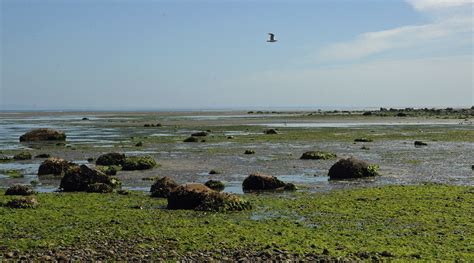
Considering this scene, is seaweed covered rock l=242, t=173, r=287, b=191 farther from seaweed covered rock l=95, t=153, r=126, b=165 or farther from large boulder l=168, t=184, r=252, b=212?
seaweed covered rock l=95, t=153, r=126, b=165

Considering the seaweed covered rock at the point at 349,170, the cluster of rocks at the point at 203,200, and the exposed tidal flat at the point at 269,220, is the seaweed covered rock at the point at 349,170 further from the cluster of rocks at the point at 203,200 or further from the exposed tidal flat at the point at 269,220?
the cluster of rocks at the point at 203,200

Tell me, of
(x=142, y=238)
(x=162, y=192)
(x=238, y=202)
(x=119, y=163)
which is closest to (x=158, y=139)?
(x=119, y=163)

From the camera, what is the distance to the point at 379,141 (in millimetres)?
46812

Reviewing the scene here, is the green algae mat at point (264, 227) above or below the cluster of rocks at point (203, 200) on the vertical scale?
below

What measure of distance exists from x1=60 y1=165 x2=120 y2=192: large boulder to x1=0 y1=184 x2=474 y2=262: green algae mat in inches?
71.7

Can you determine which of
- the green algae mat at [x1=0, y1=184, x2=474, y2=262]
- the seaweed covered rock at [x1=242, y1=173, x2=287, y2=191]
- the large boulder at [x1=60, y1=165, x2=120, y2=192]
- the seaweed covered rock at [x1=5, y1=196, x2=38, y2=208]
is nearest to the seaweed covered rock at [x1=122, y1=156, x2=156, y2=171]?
the large boulder at [x1=60, y1=165, x2=120, y2=192]

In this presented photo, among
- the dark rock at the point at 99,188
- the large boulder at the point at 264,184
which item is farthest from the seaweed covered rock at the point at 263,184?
the dark rock at the point at 99,188

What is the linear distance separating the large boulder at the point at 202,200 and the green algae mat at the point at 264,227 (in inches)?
17.4

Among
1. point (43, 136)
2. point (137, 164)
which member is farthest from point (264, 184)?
point (43, 136)

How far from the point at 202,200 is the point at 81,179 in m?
7.15

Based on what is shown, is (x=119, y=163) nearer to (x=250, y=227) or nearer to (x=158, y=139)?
(x=250, y=227)

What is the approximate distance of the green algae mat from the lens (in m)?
12.6

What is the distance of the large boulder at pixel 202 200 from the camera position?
17.2m

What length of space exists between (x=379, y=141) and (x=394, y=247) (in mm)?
35271
